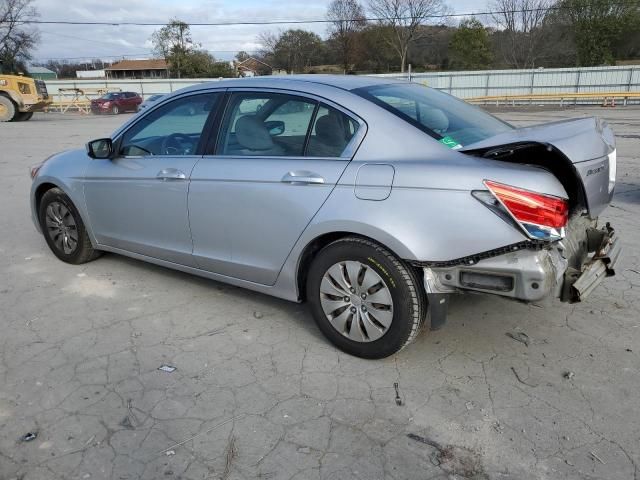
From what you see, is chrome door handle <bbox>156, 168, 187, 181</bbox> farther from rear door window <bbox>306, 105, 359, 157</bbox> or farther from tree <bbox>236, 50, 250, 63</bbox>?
tree <bbox>236, 50, 250, 63</bbox>

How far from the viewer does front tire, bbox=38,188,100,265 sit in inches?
190

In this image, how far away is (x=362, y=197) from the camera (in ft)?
9.80

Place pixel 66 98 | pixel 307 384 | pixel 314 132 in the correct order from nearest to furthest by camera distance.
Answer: pixel 307 384 → pixel 314 132 → pixel 66 98

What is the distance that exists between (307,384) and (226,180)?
141cm

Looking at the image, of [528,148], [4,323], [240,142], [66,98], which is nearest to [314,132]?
[240,142]

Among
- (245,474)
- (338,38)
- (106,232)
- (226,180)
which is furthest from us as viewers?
(338,38)

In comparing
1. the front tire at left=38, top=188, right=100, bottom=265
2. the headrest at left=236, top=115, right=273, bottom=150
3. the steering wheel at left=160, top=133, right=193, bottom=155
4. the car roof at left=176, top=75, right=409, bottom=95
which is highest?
the car roof at left=176, top=75, right=409, bottom=95

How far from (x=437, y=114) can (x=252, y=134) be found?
48.0 inches

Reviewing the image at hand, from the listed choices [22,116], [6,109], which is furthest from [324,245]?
[22,116]

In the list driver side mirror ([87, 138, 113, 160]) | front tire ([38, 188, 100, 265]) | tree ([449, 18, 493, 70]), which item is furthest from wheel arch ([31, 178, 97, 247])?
tree ([449, 18, 493, 70])

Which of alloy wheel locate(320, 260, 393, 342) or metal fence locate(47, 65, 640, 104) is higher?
metal fence locate(47, 65, 640, 104)

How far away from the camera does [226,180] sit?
11.6ft

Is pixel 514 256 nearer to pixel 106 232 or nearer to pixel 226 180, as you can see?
pixel 226 180

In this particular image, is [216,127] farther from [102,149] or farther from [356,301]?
[356,301]
